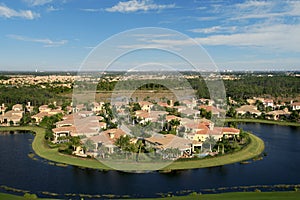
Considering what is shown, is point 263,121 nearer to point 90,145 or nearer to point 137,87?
point 137,87

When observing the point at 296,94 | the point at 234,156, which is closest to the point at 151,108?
the point at 234,156

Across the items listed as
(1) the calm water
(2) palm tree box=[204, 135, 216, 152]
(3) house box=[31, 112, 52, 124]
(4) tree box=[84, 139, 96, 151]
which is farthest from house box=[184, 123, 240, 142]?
(3) house box=[31, 112, 52, 124]

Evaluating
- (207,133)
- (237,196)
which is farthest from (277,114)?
(237,196)

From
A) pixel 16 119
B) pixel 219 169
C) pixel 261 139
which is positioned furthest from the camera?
pixel 16 119

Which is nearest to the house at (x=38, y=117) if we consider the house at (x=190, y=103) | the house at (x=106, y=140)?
the house at (x=106, y=140)

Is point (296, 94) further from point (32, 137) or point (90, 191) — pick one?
point (90, 191)

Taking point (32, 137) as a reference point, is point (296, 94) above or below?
above
